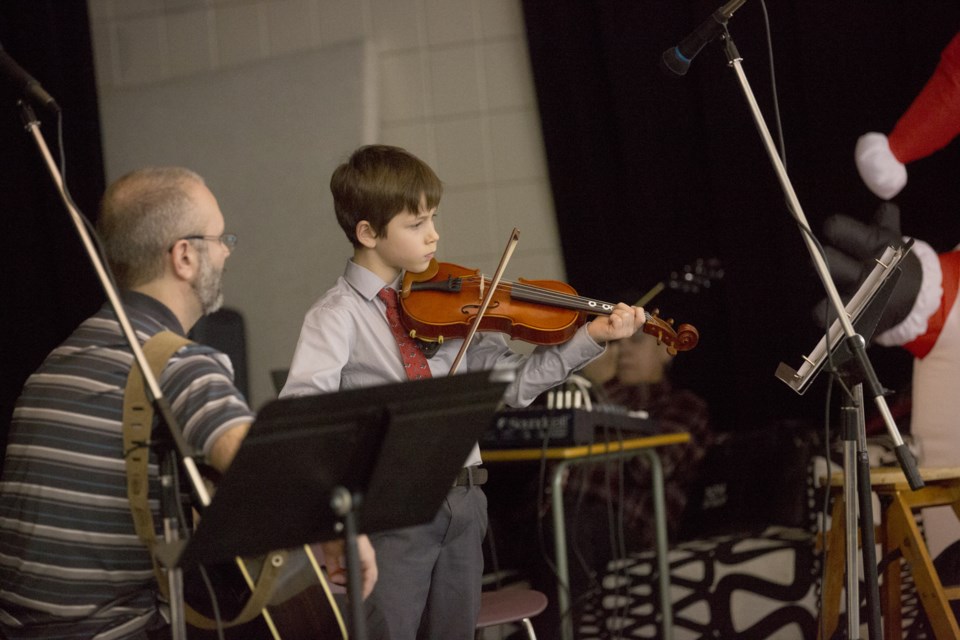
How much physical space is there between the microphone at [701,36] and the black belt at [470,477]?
0.92 m

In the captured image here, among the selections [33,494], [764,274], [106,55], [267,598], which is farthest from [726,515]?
[106,55]

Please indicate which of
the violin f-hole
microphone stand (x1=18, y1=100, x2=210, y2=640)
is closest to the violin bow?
the violin f-hole

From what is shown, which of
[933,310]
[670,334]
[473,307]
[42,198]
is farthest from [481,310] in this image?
[42,198]

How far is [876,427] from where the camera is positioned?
10.8 feet

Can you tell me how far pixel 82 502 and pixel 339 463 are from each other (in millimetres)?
516

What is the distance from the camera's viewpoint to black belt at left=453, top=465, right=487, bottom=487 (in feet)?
7.13

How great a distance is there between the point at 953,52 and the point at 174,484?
230 centimetres

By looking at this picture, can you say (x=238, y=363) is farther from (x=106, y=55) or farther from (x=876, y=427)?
(x=876, y=427)

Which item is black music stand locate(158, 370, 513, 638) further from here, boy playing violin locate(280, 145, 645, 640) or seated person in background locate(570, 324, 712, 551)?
seated person in background locate(570, 324, 712, 551)

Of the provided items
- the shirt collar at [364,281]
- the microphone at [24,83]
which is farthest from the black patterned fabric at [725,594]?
the microphone at [24,83]

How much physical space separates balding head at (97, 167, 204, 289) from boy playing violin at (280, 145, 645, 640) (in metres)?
0.34

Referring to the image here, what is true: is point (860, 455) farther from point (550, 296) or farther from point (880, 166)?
point (880, 166)

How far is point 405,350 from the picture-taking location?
86.5 inches

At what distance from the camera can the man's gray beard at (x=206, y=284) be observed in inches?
75.0
